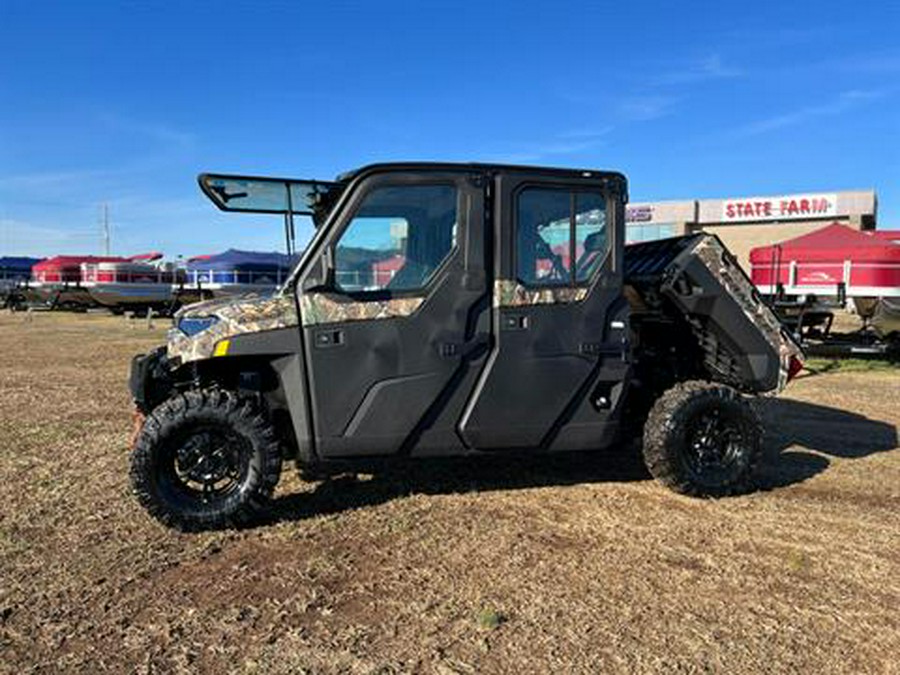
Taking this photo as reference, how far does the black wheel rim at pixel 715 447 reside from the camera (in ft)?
18.8

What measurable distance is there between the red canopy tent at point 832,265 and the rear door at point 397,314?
1169 cm

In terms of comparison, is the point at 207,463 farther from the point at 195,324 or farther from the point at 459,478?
the point at 459,478

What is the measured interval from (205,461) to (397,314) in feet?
5.01

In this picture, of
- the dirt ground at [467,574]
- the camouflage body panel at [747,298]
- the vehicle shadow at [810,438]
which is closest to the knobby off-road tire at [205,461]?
the dirt ground at [467,574]

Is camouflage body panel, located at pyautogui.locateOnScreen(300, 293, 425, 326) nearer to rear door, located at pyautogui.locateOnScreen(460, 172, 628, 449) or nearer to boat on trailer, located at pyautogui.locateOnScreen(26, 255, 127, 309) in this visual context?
rear door, located at pyautogui.locateOnScreen(460, 172, 628, 449)

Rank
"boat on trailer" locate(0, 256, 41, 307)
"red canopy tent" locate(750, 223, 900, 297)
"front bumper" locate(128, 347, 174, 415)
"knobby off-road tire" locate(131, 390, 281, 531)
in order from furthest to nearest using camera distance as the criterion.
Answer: "boat on trailer" locate(0, 256, 41, 307)
"red canopy tent" locate(750, 223, 900, 297)
"front bumper" locate(128, 347, 174, 415)
"knobby off-road tire" locate(131, 390, 281, 531)

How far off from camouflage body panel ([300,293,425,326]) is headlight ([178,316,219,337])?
594mm

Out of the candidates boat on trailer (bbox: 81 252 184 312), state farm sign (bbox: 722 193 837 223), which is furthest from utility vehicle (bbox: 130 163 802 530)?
state farm sign (bbox: 722 193 837 223)

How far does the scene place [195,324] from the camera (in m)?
5.04

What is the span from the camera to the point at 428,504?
5.50 metres

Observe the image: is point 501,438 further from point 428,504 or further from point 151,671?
point 151,671

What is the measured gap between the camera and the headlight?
495 cm

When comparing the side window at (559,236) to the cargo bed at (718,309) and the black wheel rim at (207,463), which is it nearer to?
the cargo bed at (718,309)

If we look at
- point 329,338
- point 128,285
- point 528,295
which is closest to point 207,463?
point 329,338
